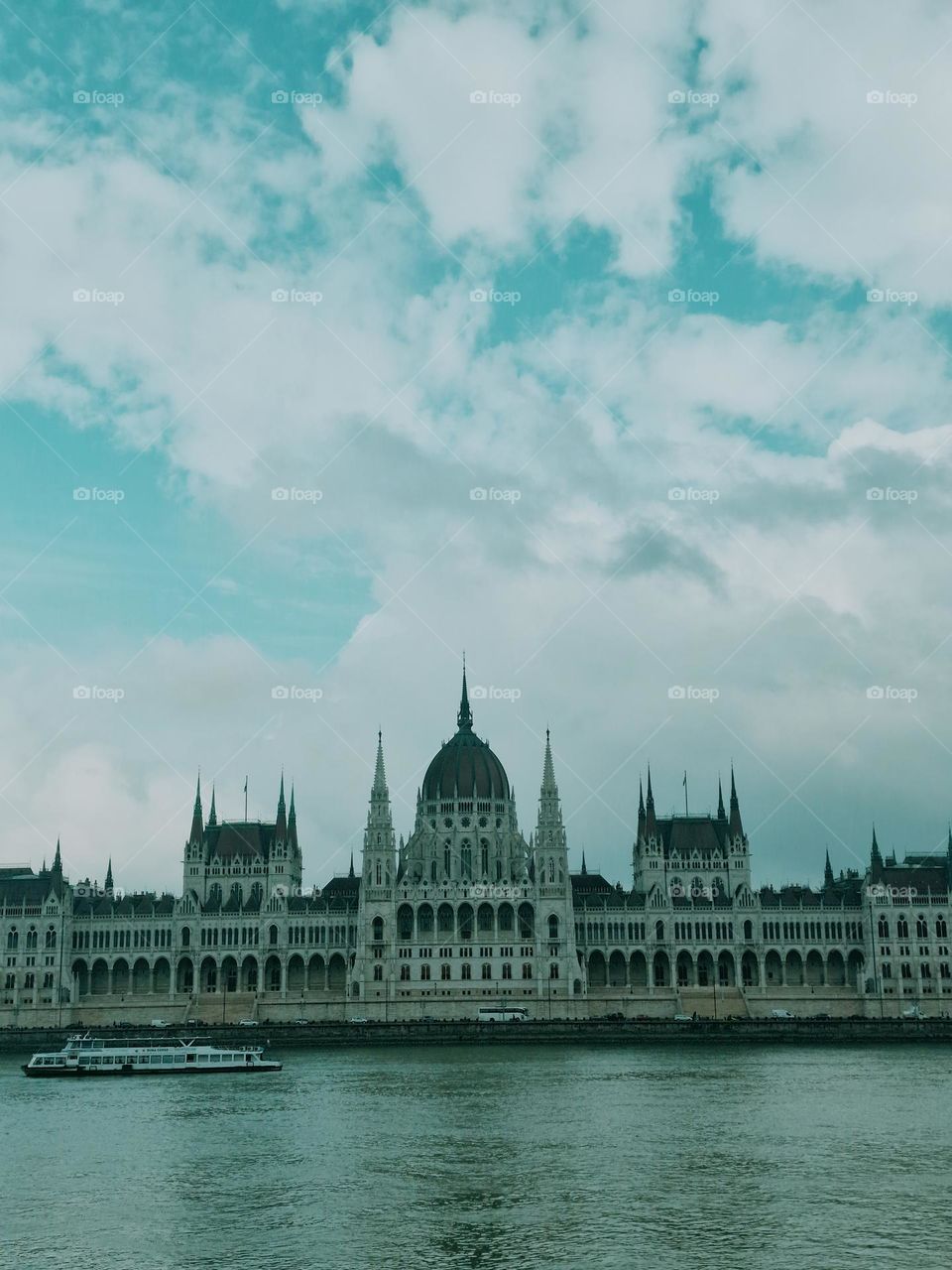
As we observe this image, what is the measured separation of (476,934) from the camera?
152 meters

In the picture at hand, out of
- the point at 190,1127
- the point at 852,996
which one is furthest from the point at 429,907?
the point at 190,1127

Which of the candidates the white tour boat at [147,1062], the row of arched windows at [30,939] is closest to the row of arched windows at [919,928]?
the white tour boat at [147,1062]

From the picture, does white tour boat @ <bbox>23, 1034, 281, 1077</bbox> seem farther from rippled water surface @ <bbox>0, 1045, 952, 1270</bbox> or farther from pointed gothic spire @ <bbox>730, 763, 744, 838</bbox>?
pointed gothic spire @ <bbox>730, 763, 744, 838</bbox>

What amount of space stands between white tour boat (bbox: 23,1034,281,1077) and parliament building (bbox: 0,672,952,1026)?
39.2 metres

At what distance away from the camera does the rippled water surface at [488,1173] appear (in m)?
43.0

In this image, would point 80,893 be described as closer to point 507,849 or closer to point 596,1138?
point 507,849

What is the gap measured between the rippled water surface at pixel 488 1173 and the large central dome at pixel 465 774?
7389cm

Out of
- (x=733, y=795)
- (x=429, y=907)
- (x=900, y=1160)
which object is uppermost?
(x=733, y=795)

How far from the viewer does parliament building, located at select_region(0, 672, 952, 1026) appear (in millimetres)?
147000

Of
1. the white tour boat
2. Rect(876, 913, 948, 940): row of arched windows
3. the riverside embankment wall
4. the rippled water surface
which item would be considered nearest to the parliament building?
Rect(876, 913, 948, 940): row of arched windows

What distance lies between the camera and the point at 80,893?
→ 165125mm

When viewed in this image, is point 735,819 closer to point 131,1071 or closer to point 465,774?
point 465,774

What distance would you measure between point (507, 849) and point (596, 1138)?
99.5 m

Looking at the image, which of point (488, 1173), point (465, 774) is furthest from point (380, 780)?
point (488, 1173)
